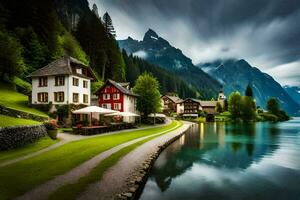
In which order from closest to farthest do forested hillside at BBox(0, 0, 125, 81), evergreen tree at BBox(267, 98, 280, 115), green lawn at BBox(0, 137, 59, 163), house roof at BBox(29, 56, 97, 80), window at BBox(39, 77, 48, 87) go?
green lawn at BBox(0, 137, 59, 163) < house roof at BBox(29, 56, 97, 80) < window at BBox(39, 77, 48, 87) < forested hillside at BBox(0, 0, 125, 81) < evergreen tree at BBox(267, 98, 280, 115)

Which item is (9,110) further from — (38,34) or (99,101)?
(38,34)

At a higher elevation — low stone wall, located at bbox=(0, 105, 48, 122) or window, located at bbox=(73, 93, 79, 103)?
window, located at bbox=(73, 93, 79, 103)

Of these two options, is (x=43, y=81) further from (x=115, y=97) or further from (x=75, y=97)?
(x=115, y=97)

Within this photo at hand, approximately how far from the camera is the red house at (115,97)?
61366mm

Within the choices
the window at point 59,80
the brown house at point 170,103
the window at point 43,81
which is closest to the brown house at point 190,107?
the brown house at point 170,103

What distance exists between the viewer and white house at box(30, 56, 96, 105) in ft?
145

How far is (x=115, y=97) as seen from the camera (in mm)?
62250

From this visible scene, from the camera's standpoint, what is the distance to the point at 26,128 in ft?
71.5

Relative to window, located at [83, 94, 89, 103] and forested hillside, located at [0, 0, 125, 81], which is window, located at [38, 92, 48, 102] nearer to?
window, located at [83, 94, 89, 103]

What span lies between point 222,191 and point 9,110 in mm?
30441

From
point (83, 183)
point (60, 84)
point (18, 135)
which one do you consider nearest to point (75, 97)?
point (60, 84)

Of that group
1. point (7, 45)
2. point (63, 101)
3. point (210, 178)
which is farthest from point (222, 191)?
point (7, 45)

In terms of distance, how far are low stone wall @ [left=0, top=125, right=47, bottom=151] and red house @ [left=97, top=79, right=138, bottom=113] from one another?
121 feet

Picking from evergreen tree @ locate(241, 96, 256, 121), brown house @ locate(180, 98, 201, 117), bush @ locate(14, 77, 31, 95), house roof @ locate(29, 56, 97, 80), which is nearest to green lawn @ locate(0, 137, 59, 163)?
house roof @ locate(29, 56, 97, 80)
